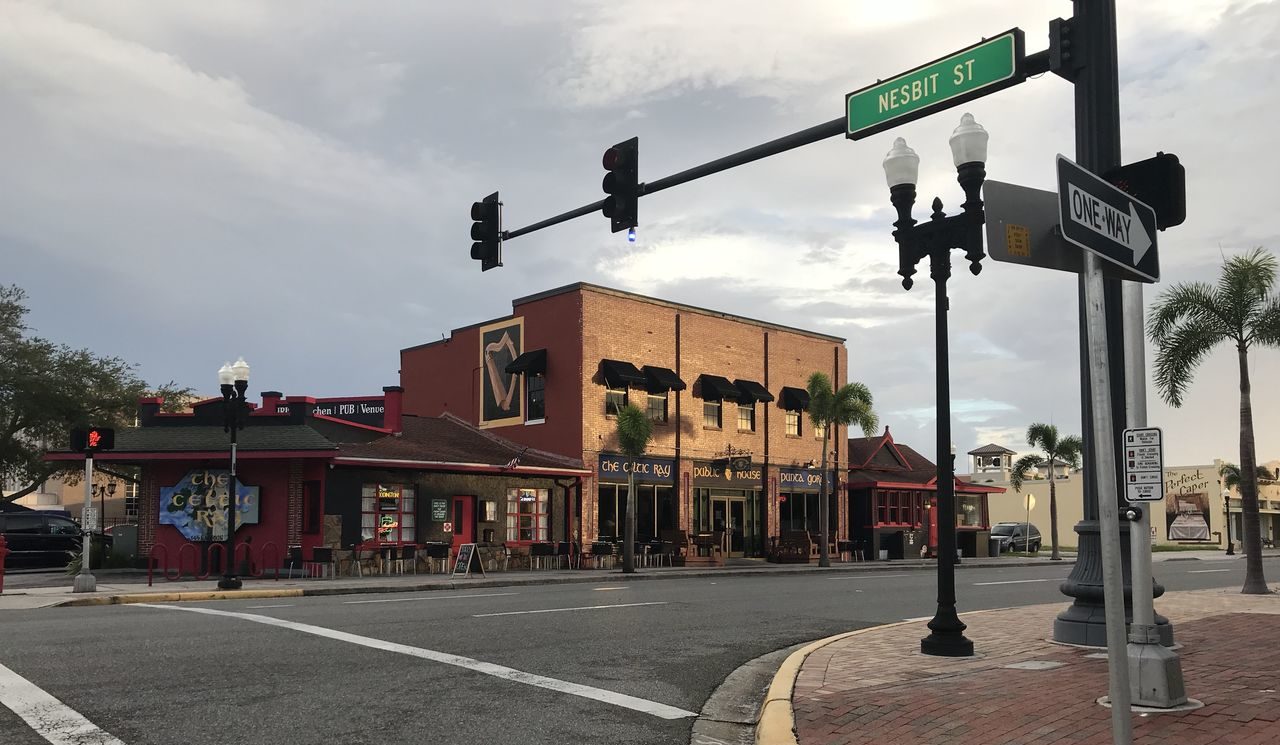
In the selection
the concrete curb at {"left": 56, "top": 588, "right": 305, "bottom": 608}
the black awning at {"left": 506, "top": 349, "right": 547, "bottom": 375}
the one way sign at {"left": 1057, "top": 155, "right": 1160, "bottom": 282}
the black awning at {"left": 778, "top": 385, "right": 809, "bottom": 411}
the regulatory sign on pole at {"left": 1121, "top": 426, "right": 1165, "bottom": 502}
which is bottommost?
the concrete curb at {"left": 56, "top": 588, "right": 305, "bottom": 608}

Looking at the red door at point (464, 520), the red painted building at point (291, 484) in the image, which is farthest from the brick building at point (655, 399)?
the red painted building at point (291, 484)

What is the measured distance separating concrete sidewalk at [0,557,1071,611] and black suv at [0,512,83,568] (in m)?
2.90

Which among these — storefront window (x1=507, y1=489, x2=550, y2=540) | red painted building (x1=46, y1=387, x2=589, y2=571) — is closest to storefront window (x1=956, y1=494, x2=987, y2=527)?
storefront window (x1=507, y1=489, x2=550, y2=540)

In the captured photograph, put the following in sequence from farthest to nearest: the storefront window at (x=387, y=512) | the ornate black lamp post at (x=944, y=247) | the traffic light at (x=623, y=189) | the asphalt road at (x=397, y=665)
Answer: the storefront window at (x=387, y=512) < the traffic light at (x=623, y=189) < the ornate black lamp post at (x=944, y=247) < the asphalt road at (x=397, y=665)

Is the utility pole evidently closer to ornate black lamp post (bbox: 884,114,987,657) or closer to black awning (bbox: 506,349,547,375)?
ornate black lamp post (bbox: 884,114,987,657)

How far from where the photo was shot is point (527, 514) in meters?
31.6

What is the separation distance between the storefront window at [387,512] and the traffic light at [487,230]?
45.4 ft

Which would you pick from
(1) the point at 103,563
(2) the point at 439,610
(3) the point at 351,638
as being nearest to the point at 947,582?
(3) the point at 351,638

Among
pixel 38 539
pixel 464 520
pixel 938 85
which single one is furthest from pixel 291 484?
pixel 938 85

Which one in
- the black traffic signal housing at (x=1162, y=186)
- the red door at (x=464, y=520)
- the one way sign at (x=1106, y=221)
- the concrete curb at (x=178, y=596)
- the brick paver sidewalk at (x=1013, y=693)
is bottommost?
the concrete curb at (x=178, y=596)

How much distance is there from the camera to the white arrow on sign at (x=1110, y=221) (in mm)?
4793

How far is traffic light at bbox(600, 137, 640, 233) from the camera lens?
13.5m

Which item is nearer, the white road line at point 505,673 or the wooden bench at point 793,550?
the white road line at point 505,673

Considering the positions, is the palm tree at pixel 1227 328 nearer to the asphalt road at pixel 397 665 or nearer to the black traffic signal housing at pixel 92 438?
the asphalt road at pixel 397 665
